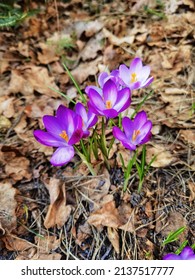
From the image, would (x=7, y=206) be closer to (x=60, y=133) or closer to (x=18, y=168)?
(x=18, y=168)

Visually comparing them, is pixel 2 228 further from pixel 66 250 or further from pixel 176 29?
pixel 176 29

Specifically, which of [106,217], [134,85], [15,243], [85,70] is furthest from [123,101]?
[85,70]

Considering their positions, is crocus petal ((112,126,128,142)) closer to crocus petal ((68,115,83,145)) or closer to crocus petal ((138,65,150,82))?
crocus petal ((68,115,83,145))

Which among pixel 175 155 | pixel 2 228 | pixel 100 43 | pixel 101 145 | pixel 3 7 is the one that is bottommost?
pixel 2 228

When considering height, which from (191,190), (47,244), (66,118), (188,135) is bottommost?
(47,244)

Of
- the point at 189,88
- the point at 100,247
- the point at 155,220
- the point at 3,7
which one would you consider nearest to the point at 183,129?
the point at 189,88

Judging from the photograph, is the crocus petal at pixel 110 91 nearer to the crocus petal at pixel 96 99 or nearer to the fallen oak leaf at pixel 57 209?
the crocus petal at pixel 96 99

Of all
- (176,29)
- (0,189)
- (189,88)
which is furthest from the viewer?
(176,29)
